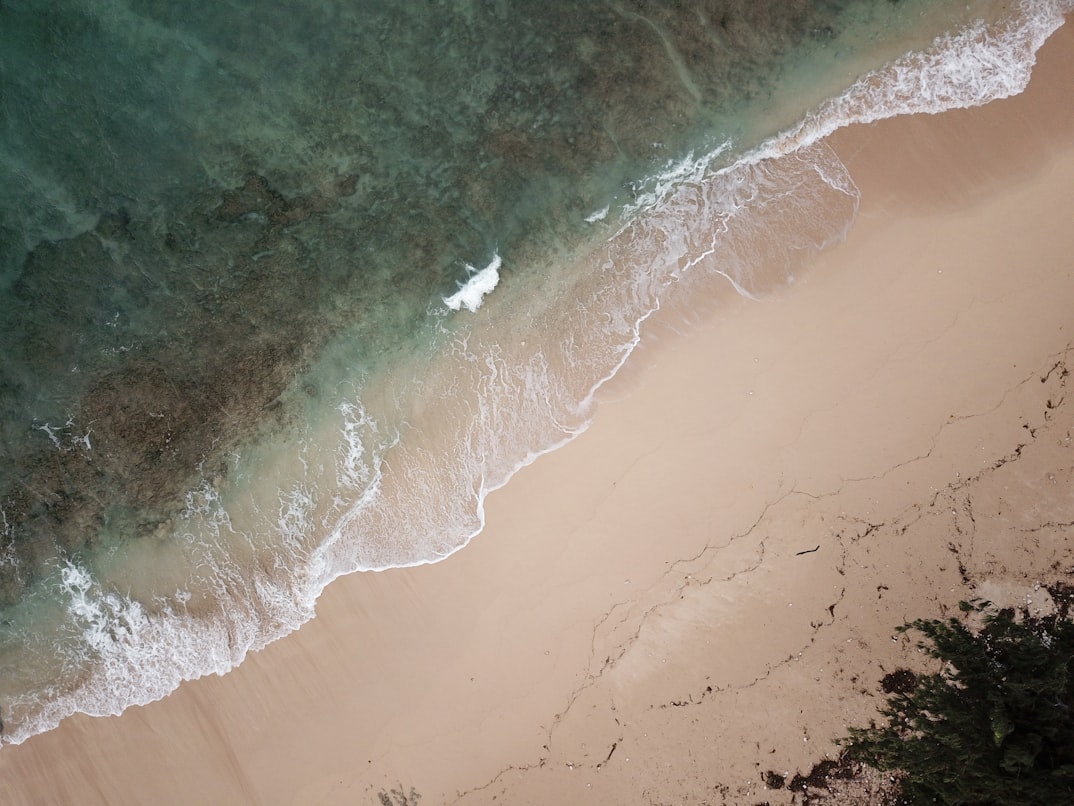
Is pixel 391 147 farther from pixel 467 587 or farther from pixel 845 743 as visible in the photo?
pixel 845 743

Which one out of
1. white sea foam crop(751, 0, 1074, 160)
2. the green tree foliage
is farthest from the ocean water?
the green tree foliage

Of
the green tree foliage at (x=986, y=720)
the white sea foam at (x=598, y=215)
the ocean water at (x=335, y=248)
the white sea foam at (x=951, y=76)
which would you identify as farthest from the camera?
the white sea foam at (x=598, y=215)

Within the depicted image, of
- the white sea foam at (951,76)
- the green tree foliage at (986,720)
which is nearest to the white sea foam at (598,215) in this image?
the white sea foam at (951,76)

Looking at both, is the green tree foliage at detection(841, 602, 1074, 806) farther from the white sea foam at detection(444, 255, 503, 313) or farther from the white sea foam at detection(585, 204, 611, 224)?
the white sea foam at detection(444, 255, 503, 313)

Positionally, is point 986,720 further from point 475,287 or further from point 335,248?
point 335,248

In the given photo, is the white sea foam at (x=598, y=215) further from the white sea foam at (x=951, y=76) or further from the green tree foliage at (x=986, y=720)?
the green tree foliage at (x=986, y=720)

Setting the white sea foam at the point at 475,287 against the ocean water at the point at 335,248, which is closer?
the ocean water at the point at 335,248

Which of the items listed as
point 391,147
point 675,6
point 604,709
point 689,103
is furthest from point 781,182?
point 604,709
